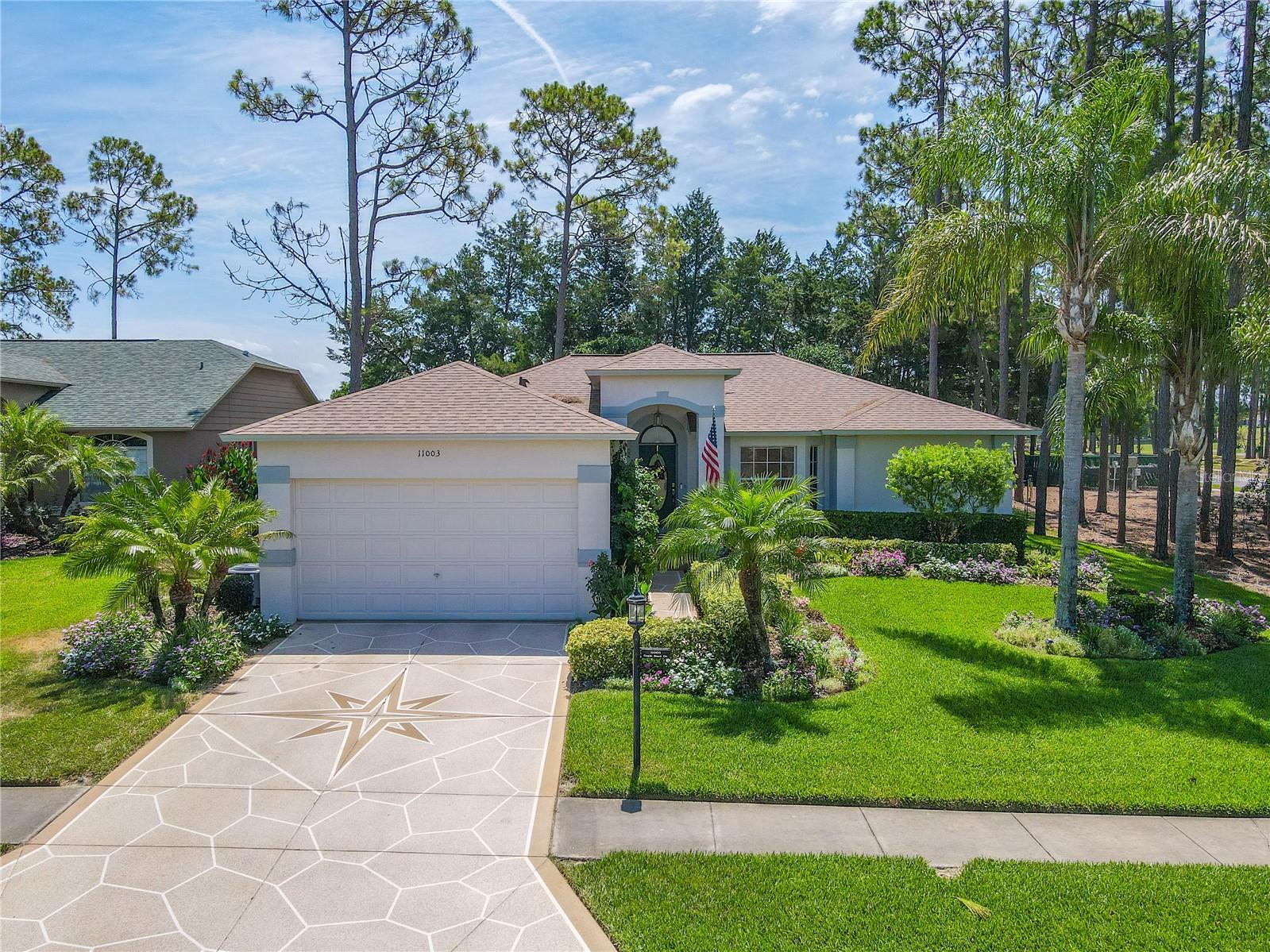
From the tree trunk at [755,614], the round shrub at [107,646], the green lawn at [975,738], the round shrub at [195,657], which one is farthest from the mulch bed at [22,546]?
the tree trunk at [755,614]

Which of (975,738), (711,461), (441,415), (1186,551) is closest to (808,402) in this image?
(711,461)

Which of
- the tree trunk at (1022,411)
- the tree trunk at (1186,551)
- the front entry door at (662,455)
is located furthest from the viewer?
the tree trunk at (1022,411)

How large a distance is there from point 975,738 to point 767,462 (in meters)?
12.0

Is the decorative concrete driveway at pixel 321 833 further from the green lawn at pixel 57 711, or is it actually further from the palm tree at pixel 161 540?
the palm tree at pixel 161 540

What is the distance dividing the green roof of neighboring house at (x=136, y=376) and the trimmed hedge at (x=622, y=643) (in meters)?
16.5

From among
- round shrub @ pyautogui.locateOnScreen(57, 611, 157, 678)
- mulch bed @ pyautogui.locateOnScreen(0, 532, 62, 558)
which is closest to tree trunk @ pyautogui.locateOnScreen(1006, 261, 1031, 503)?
round shrub @ pyautogui.locateOnScreen(57, 611, 157, 678)

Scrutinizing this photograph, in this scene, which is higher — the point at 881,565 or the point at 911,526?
the point at 911,526

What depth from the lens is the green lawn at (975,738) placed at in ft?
21.9

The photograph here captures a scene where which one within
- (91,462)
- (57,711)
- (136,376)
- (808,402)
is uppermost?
(136,376)

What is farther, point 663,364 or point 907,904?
point 663,364

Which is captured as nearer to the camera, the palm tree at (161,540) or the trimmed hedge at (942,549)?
the palm tree at (161,540)

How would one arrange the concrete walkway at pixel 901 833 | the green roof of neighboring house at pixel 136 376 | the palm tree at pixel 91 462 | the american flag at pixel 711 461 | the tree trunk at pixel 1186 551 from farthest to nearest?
the green roof of neighboring house at pixel 136 376, the palm tree at pixel 91 462, the american flag at pixel 711 461, the tree trunk at pixel 1186 551, the concrete walkway at pixel 901 833

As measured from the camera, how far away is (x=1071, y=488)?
36.6 feet

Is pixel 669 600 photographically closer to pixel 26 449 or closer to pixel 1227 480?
pixel 1227 480
